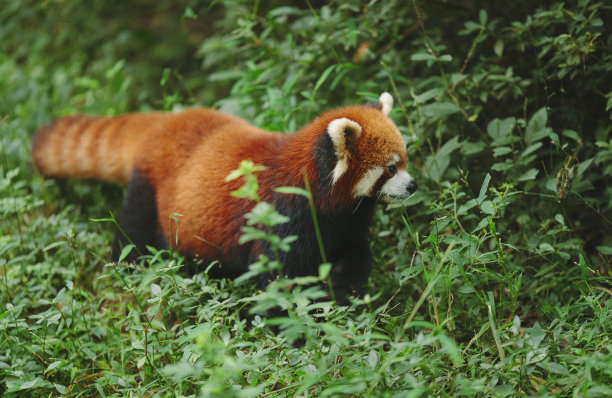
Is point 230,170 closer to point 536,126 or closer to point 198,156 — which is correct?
point 198,156

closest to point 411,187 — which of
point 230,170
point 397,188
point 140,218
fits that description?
point 397,188

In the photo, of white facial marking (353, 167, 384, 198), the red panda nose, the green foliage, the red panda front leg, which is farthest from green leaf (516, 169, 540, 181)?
the red panda front leg

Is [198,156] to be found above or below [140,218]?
above

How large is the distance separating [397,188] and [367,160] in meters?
0.21

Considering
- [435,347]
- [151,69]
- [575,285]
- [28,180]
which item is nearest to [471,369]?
[435,347]

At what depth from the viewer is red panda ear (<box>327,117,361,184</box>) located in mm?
2258

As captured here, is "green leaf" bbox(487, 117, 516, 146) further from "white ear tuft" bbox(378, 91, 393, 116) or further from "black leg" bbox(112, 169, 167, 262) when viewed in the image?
"black leg" bbox(112, 169, 167, 262)

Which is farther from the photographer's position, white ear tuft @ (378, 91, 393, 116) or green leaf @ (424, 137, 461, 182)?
green leaf @ (424, 137, 461, 182)

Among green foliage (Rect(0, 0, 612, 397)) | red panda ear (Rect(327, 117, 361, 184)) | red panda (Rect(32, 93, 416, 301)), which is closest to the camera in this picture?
green foliage (Rect(0, 0, 612, 397))

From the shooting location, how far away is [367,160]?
2.41m

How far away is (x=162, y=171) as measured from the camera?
3025 millimetres

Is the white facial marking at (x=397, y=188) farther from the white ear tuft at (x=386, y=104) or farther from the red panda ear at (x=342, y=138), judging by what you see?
the white ear tuft at (x=386, y=104)

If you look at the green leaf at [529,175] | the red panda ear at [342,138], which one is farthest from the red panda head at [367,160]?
the green leaf at [529,175]

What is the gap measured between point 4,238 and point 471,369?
8.50ft
